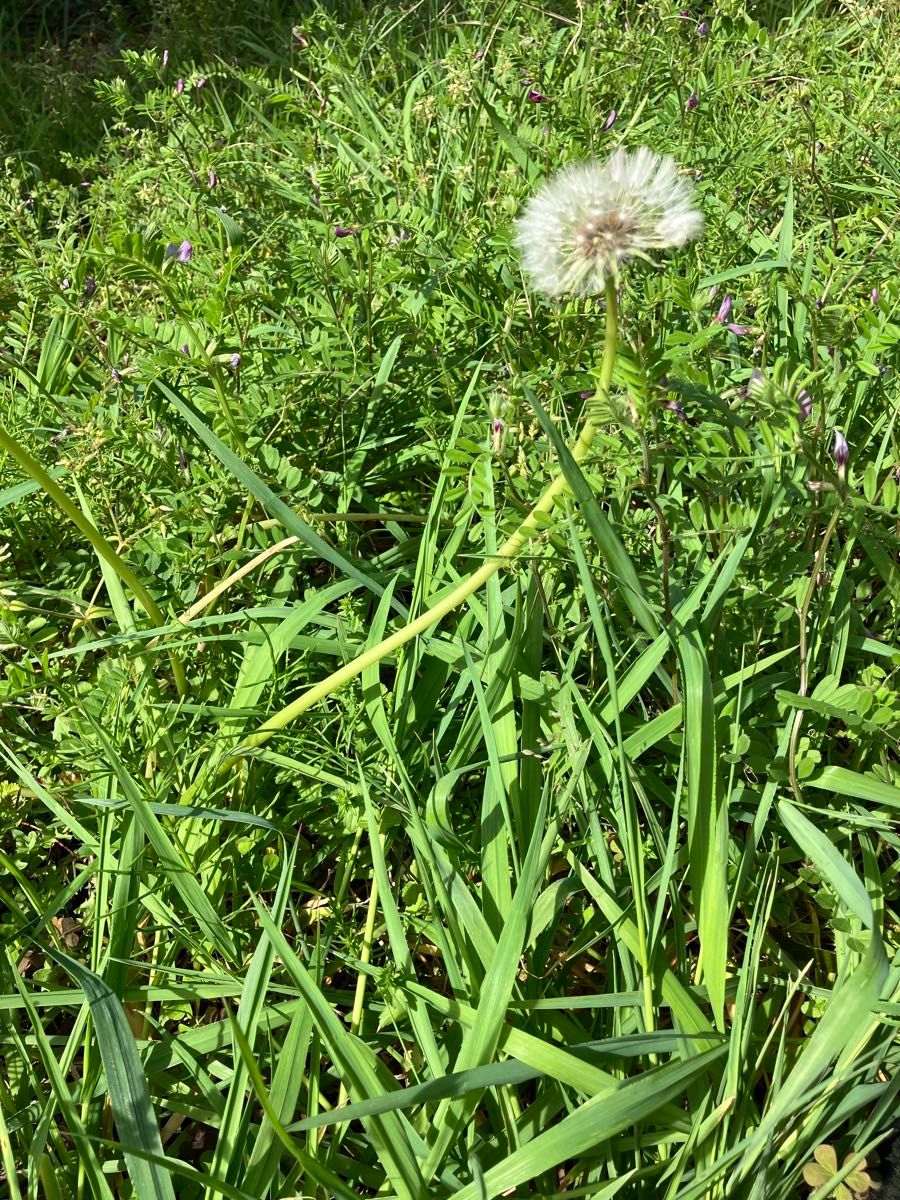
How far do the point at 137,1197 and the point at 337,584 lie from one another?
3.16ft

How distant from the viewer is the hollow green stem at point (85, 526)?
4.27ft

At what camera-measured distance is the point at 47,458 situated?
219 centimetres

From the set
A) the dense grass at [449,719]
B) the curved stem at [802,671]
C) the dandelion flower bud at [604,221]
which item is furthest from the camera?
the curved stem at [802,671]

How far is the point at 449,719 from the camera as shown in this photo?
1679mm

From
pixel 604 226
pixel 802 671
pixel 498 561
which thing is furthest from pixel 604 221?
pixel 802 671

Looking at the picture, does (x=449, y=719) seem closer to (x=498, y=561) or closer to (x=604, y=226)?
(x=498, y=561)

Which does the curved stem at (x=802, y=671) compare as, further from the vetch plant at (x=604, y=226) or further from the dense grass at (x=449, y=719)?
the vetch plant at (x=604, y=226)

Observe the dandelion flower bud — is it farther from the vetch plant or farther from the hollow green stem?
the hollow green stem

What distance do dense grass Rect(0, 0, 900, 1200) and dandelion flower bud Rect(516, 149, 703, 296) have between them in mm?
151

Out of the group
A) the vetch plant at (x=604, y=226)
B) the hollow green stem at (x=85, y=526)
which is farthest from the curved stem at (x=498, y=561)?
the hollow green stem at (x=85, y=526)

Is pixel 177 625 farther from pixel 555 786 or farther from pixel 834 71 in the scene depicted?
pixel 834 71

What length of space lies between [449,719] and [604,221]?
83 centimetres

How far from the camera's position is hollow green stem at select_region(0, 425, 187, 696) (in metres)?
1.30

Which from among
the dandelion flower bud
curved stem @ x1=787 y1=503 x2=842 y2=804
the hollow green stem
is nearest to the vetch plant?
the dandelion flower bud
